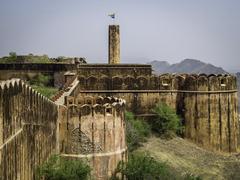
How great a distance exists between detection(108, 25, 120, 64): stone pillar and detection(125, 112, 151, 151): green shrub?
28.0 ft

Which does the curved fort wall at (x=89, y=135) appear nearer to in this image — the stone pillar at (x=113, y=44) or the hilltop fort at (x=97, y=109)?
the hilltop fort at (x=97, y=109)

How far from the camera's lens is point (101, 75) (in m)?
33.8

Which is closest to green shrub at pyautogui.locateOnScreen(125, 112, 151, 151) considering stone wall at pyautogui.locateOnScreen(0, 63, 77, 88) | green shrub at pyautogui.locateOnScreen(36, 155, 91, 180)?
stone wall at pyautogui.locateOnScreen(0, 63, 77, 88)

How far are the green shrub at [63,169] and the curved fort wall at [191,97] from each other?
12.0m

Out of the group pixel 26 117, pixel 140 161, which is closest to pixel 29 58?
pixel 140 161

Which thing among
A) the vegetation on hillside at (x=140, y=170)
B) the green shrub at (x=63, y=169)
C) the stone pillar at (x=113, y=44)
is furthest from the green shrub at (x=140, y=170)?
the stone pillar at (x=113, y=44)

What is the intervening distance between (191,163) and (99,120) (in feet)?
31.5

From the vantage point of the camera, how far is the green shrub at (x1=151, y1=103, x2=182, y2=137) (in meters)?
32.7

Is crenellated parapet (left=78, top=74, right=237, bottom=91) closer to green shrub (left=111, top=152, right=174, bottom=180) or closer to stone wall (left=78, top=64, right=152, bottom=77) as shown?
stone wall (left=78, top=64, right=152, bottom=77)

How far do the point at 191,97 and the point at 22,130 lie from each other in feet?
66.7

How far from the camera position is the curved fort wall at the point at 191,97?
108ft

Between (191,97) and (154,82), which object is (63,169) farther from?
(191,97)

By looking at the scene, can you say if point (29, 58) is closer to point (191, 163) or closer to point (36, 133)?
point (191, 163)

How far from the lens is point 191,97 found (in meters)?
33.6
